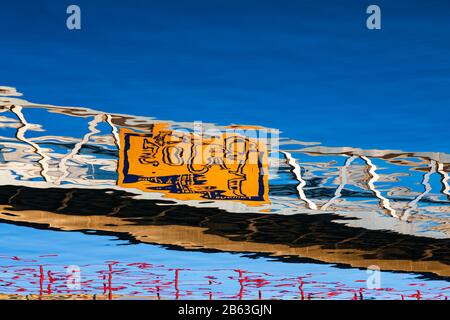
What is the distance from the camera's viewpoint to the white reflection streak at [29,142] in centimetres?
692

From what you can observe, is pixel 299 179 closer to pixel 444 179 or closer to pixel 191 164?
pixel 191 164

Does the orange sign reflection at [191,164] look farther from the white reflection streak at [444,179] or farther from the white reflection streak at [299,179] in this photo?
the white reflection streak at [444,179]

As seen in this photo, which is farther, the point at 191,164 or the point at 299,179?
the point at 299,179

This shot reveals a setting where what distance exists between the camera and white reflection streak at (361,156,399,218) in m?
8.48

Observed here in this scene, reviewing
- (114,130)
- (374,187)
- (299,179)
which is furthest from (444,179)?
(114,130)

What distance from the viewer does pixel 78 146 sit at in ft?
25.0

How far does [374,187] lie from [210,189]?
270 cm

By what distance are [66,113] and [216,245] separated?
15.7ft

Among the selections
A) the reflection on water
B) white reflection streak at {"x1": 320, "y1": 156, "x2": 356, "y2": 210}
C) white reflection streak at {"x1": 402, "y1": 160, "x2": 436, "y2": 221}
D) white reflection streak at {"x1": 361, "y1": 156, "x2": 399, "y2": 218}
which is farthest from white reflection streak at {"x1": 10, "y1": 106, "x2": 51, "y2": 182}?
white reflection streak at {"x1": 402, "y1": 160, "x2": 436, "y2": 221}
